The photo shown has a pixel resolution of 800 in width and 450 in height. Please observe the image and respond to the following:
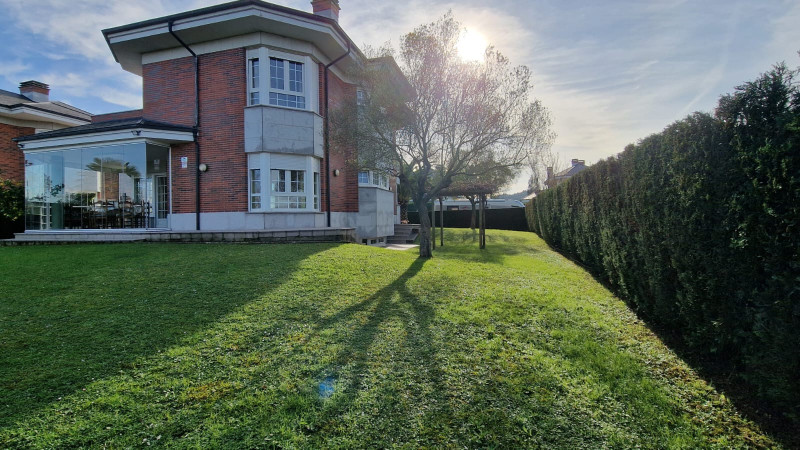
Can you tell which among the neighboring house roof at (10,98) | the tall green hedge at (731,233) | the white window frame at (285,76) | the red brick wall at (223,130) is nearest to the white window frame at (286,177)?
Answer: the red brick wall at (223,130)

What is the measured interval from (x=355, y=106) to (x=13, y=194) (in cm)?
1281

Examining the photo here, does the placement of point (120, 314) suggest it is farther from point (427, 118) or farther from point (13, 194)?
point (13, 194)

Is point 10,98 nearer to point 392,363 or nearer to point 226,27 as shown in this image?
point 226,27

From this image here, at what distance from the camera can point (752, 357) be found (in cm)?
269

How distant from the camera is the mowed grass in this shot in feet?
7.88

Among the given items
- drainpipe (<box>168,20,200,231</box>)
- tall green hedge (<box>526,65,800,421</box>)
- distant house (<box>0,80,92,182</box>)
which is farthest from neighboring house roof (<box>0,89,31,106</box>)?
tall green hedge (<box>526,65,800,421</box>)

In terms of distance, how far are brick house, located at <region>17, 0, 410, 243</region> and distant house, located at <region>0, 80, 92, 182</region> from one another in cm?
407

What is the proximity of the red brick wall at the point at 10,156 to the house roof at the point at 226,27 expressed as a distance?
7.64m

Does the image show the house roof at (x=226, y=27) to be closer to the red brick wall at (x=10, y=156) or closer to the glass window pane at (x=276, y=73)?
the glass window pane at (x=276, y=73)

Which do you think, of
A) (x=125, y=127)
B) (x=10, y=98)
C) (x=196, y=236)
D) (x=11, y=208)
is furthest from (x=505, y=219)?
(x=10, y=98)

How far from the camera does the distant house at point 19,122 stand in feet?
47.6

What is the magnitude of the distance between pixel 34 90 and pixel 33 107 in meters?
4.63

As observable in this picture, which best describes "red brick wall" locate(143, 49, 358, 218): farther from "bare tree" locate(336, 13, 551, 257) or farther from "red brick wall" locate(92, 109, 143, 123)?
"red brick wall" locate(92, 109, 143, 123)

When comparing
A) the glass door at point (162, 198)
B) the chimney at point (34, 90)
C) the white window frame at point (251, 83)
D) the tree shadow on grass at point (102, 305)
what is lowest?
the tree shadow on grass at point (102, 305)
